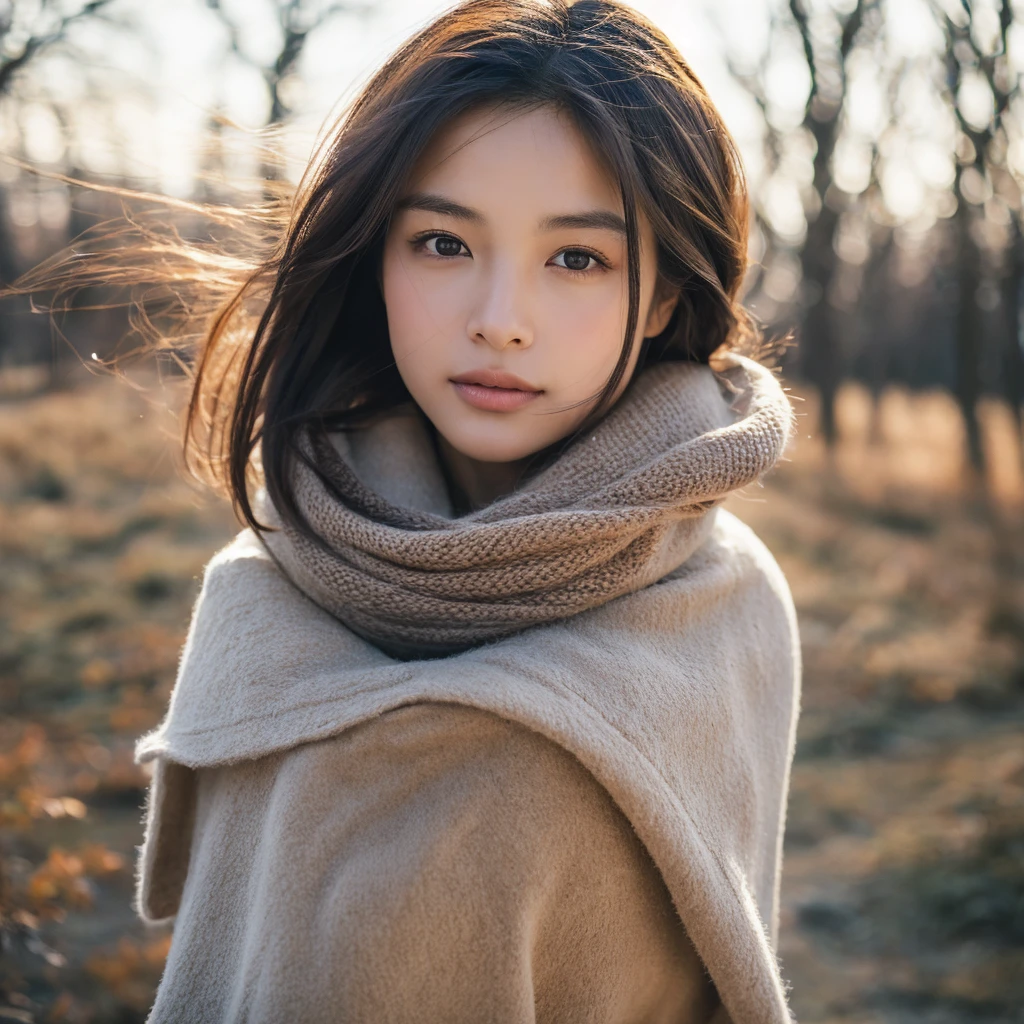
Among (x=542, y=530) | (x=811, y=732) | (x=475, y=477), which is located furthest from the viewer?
(x=811, y=732)

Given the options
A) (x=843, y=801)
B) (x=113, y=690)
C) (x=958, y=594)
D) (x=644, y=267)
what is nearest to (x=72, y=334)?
(x=113, y=690)

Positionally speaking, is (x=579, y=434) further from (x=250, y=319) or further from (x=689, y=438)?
(x=250, y=319)

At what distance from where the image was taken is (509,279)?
1401mm

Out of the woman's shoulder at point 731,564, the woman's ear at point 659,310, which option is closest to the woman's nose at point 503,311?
the woman's ear at point 659,310

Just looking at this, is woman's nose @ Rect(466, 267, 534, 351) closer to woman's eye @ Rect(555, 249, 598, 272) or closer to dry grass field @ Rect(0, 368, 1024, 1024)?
woman's eye @ Rect(555, 249, 598, 272)

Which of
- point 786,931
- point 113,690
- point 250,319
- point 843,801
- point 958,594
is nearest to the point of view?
point 250,319

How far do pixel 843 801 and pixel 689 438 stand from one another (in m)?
3.36

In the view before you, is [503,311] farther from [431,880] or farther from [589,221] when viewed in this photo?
[431,880]

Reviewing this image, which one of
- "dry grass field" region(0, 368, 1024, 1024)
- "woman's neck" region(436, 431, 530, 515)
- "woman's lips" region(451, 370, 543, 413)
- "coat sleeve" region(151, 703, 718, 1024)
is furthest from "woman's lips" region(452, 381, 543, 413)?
"dry grass field" region(0, 368, 1024, 1024)

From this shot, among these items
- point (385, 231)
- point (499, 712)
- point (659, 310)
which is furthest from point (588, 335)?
point (499, 712)

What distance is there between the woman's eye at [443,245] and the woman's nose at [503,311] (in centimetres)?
7

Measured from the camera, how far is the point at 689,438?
145 cm

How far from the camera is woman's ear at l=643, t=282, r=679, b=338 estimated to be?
162 cm

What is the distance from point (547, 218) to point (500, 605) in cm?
53
